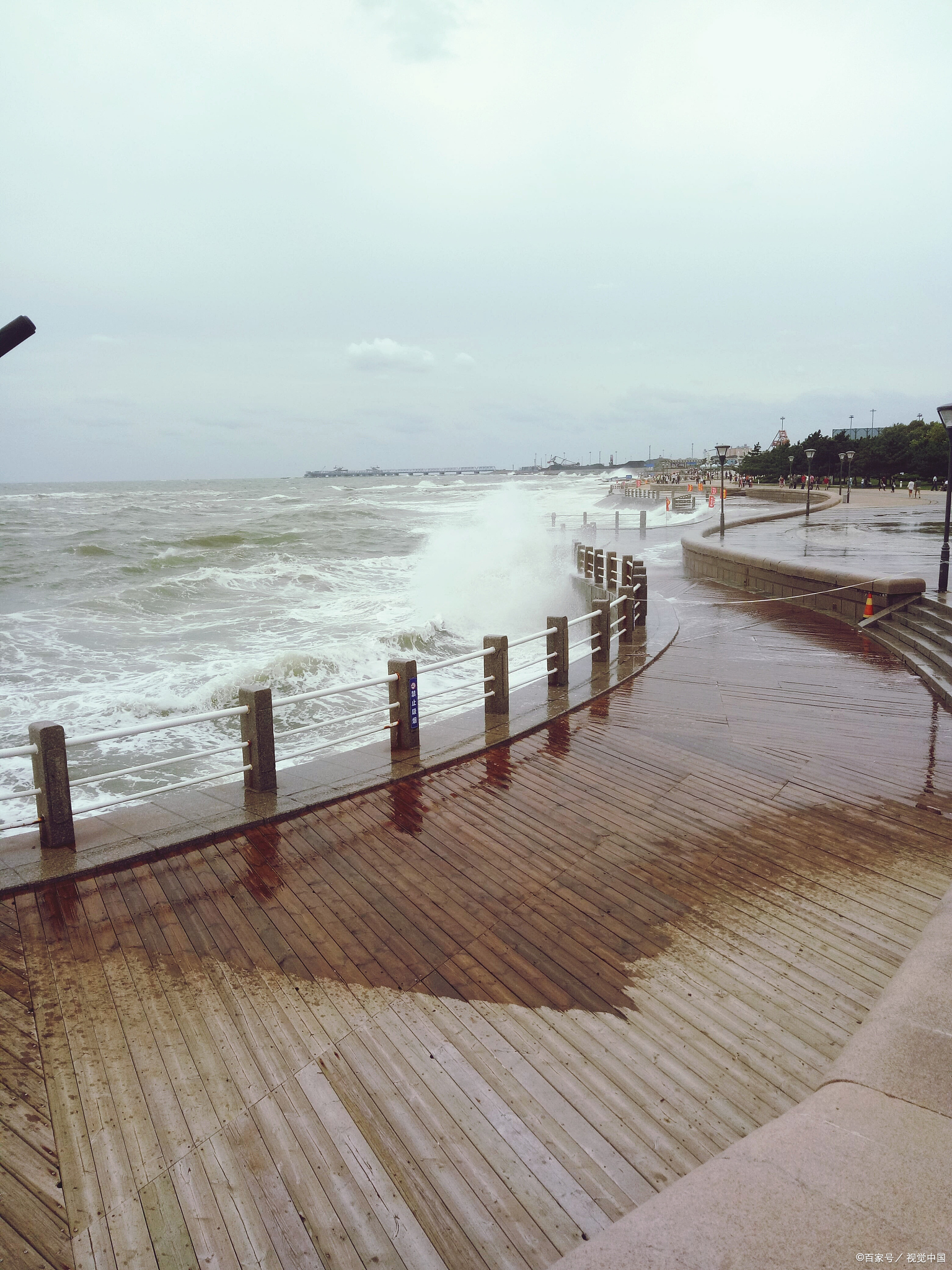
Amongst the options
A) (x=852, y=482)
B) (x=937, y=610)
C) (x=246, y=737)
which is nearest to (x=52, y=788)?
(x=246, y=737)

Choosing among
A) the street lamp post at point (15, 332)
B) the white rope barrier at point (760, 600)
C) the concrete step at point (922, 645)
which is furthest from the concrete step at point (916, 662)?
the street lamp post at point (15, 332)

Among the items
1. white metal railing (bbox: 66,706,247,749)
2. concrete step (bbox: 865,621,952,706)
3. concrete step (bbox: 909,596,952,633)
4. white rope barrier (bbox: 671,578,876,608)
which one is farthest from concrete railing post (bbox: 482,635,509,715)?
white rope barrier (bbox: 671,578,876,608)

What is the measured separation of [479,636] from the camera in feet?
59.3

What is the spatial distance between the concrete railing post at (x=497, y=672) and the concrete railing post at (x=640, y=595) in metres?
5.87

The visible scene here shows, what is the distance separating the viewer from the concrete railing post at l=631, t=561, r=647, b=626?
13773 millimetres

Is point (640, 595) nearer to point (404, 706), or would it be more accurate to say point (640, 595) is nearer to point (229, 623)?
point (404, 706)

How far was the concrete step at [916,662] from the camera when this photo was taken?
31.6ft

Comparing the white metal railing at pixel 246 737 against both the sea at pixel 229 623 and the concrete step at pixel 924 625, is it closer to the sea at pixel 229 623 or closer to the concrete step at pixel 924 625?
the sea at pixel 229 623

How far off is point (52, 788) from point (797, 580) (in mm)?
15815

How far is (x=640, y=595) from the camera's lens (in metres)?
14.0

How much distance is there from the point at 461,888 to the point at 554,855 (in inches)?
31.0

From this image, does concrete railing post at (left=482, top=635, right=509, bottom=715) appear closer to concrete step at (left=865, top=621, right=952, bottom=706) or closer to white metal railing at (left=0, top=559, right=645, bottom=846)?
white metal railing at (left=0, top=559, right=645, bottom=846)

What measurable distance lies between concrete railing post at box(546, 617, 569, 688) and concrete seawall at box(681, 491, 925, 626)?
24.1 ft

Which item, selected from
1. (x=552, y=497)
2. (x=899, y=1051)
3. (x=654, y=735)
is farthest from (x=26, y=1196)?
(x=552, y=497)
